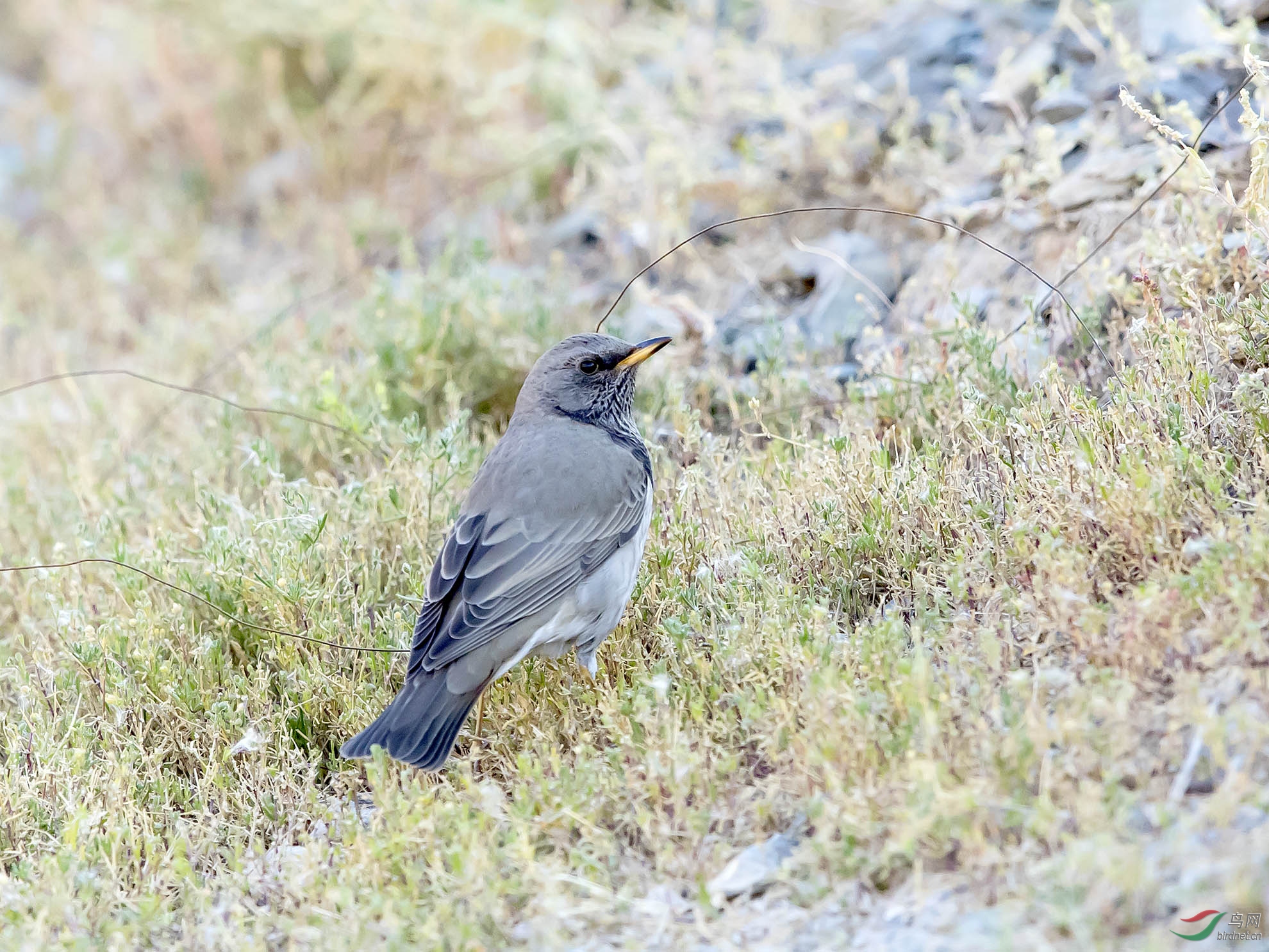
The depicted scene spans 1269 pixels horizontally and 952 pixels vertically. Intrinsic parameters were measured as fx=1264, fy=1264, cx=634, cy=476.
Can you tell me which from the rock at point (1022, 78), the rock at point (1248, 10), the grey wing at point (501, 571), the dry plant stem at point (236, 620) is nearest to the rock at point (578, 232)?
the rock at point (1022, 78)

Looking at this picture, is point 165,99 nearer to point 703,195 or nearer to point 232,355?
point 232,355

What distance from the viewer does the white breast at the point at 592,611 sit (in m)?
4.32

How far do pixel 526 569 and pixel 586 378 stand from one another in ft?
3.44

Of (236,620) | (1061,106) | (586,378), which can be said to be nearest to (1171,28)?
(1061,106)

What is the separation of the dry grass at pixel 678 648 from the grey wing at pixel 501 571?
1.03 feet

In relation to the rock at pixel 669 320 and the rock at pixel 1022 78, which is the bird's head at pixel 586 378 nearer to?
the rock at pixel 669 320

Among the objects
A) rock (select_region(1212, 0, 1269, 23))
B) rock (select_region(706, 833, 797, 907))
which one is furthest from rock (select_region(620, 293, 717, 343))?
rock (select_region(706, 833, 797, 907))

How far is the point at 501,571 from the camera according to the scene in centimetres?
428

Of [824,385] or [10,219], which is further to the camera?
[10,219]

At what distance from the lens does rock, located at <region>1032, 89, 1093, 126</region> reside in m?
6.56

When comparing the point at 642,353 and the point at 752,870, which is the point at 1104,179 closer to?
the point at 642,353

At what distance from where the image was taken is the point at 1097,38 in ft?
23.3

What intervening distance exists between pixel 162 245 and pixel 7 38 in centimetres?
542

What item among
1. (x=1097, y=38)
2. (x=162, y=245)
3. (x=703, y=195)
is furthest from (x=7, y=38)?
(x=1097, y=38)
